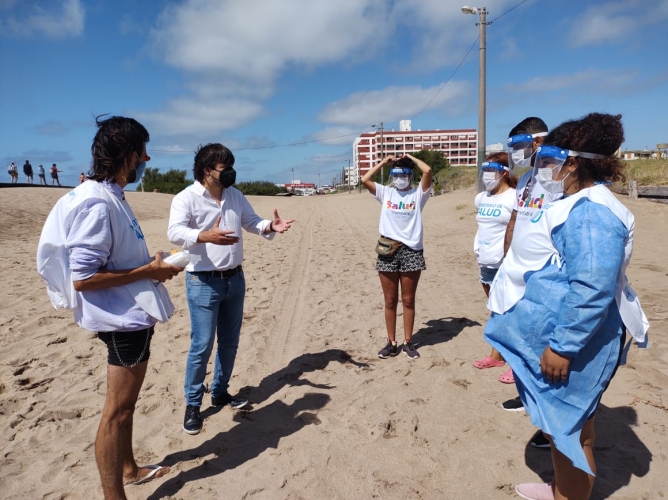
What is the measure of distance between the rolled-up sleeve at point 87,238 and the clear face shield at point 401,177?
309 cm

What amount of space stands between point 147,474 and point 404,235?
9.96ft

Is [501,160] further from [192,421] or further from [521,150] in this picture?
[192,421]

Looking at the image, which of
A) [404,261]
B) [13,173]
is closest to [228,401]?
[404,261]

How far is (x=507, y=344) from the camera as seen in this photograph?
7.31ft

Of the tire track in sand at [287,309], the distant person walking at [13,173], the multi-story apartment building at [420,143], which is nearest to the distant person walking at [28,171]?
the distant person walking at [13,173]

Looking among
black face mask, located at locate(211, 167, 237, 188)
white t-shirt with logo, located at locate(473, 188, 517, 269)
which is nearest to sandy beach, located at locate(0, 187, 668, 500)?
white t-shirt with logo, located at locate(473, 188, 517, 269)

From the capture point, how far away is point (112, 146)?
238 centimetres

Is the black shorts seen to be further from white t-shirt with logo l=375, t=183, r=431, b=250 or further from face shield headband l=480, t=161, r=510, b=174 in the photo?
face shield headband l=480, t=161, r=510, b=174

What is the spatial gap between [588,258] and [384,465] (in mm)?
1970

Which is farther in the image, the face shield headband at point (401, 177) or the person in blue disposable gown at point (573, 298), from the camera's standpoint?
the face shield headband at point (401, 177)

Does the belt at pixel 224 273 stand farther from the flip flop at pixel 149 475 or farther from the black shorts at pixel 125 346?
the flip flop at pixel 149 475

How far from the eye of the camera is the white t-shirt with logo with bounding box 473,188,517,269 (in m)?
4.18

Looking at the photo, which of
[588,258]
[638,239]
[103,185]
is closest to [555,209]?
[588,258]

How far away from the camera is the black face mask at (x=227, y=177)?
336cm
